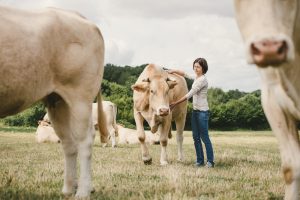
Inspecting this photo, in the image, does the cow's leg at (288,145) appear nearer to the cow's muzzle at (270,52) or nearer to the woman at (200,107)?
the cow's muzzle at (270,52)

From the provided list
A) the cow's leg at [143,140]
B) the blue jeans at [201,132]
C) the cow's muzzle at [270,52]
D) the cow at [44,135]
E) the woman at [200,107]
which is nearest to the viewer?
the cow's muzzle at [270,52]

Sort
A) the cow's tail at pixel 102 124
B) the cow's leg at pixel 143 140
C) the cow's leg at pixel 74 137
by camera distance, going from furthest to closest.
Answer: the cow's leg at pixel 143 140
the cow's tail at pixel 102 124
the cow's leg at pixel 74 137

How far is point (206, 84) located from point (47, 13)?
5190 millimetres

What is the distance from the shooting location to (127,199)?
5602 mm

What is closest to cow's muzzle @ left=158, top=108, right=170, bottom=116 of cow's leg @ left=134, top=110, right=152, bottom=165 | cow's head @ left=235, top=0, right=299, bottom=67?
cow's leg @ left=134, top=110, right=152, bottom=165

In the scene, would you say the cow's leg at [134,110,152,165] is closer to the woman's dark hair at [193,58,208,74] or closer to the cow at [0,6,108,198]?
the woman's dark hair at [193,58,208,74]

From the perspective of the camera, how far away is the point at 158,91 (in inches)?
434

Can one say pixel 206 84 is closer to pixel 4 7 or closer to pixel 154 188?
pixel 154 188

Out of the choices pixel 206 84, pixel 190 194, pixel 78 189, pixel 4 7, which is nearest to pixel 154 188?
pixel 190 194

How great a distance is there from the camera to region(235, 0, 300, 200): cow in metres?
3.08

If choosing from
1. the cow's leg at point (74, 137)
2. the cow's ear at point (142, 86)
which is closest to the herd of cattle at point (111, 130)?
the cow's ear at point (142, 86)

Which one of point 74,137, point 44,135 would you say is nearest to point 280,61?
point 74,137

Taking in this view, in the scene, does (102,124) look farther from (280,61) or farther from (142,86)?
(280,61)

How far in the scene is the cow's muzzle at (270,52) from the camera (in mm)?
3023
